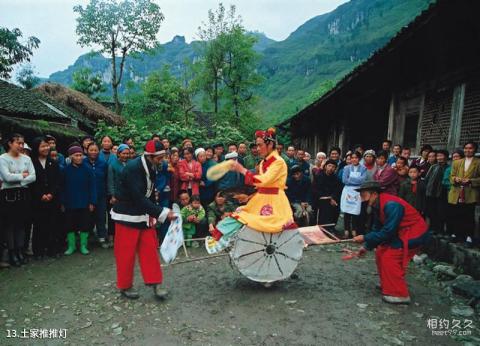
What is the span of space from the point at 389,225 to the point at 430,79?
183 inches

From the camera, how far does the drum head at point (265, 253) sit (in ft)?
14.1

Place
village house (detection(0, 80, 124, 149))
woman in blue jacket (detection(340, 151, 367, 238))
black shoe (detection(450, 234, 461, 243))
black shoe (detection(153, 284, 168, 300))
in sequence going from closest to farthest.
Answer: black shoe (detection(153, 284, 168, 300)) → black shoe (detection(450, 234, 461, 243)) → woman in blue jacket (detection(340, 151, 367, 238)) → village house (detection(0, 80, 124, 149))

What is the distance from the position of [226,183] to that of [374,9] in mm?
121924

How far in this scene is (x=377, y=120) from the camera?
39.6 ft

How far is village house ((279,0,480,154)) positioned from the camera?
16.8ft

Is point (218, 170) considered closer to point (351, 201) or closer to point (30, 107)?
point (351, 201)

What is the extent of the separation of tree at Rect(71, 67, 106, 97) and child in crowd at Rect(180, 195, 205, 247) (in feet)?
104

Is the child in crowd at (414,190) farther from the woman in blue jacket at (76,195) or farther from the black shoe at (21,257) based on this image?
the black shoe at (21,257)

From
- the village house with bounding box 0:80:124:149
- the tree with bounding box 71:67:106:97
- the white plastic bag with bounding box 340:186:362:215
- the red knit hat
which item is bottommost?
the white plastic bag with bounding box 340:186:362:215

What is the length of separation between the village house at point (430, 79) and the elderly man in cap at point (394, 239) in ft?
9.05

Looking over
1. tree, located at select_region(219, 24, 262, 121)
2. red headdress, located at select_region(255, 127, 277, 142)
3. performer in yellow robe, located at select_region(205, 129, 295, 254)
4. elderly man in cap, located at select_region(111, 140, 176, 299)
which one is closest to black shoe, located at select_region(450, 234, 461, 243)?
performer in yellow robe, located at select_region(205, 129, 295, 254)

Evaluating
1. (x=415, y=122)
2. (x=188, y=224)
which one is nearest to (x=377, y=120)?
(x=415, y=122)

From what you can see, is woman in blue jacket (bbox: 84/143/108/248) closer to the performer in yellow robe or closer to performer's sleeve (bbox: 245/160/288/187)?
the performer in yellow robe

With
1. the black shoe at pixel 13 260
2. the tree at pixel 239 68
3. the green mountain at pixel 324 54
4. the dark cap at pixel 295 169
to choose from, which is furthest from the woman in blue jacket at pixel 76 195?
the green mountain at pixel 324 54
